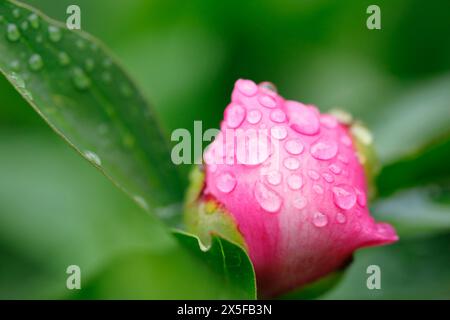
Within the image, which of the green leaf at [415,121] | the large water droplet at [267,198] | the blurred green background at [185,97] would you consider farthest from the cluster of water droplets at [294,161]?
the green leaf at [415,121]

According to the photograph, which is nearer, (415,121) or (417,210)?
(417,210)

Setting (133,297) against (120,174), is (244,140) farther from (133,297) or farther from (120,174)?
(133,297)

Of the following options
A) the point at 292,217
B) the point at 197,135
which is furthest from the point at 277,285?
the point at 197,135

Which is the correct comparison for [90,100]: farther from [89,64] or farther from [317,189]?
[317,189]

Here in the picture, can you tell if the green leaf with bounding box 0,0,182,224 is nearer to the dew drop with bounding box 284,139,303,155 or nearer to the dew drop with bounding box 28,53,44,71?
the dew drop with bounding box 28,53,44,71

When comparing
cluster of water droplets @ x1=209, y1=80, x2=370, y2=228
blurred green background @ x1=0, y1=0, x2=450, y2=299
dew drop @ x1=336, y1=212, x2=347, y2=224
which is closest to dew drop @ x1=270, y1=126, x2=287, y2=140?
cluster of water droplets @ x1=209, y1=80, x2=370, y2=228

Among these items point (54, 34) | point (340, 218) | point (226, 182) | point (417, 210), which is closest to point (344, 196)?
point (340, 218)

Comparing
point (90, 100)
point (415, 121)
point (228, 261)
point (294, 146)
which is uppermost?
point (415, 121)

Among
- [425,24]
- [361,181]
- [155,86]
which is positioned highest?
[425,24]
